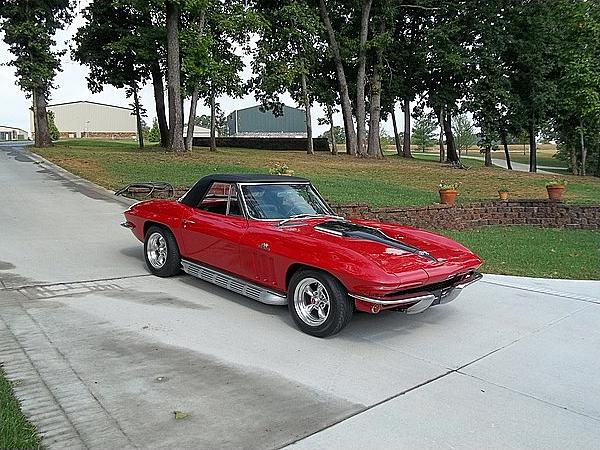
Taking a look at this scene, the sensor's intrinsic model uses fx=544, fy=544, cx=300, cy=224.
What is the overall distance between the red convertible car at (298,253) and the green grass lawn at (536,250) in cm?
299

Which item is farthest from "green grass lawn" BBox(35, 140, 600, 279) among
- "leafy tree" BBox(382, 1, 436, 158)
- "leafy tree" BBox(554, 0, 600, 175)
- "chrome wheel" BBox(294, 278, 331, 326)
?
"leafy tree" BBox(382, 1, 436, 158)

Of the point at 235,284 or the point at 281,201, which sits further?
the point at 281,201

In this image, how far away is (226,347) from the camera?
4312 millimetres

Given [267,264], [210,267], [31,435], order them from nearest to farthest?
[31,435] < [267,264] < [210,267]

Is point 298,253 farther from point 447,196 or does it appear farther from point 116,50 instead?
point 116,50

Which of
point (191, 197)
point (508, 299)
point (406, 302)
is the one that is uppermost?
point (191, 197)

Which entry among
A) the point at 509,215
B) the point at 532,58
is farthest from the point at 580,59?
the point at 509,215

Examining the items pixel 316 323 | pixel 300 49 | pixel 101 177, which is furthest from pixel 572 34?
pixel 316 323

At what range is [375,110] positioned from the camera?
32.3 metres

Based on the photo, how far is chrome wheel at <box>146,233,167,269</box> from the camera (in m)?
6.35

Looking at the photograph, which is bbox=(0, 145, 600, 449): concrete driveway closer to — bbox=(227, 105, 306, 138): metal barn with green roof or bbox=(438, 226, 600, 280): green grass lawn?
bbox=(438, 226, 600, 280): green grass lawn

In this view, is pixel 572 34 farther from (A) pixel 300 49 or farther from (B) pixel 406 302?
(B) pixel 406 302

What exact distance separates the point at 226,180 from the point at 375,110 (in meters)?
27.7

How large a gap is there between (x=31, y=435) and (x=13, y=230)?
6.73 meters
